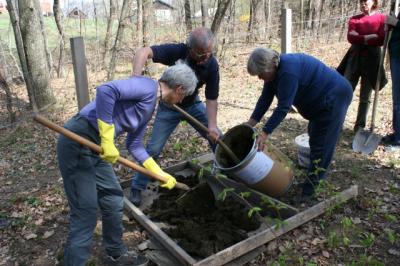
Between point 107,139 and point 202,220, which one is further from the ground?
point 107,139

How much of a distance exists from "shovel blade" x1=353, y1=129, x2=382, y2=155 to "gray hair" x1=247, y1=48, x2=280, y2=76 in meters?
2.48

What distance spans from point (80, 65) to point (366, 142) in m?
3.90

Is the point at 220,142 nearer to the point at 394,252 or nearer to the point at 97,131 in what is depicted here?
the point at 97,131

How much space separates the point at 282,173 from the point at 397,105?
2.43 metres

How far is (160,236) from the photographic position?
336 cm

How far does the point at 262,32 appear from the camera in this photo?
47.4 ft

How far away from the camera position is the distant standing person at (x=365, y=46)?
524 centimetres

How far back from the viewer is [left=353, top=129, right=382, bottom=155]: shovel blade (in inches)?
203

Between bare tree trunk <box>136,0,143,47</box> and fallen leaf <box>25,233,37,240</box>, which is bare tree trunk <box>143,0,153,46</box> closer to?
bare tree trunk <box>136,0,143,47</box>

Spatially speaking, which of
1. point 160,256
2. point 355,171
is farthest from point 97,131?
point 355,171

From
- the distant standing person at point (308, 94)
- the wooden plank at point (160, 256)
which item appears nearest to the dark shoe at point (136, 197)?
the wooden plank at point (160, 256)

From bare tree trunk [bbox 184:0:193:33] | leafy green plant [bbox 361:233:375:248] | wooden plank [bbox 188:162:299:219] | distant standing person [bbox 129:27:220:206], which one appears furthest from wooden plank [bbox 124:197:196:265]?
bare tree trunk [bbox 184:0:193:33]

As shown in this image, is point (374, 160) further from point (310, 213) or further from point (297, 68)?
point (297, 68)

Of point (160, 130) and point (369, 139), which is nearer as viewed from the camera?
→ point (160, 130)
